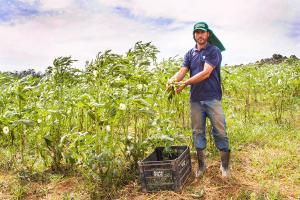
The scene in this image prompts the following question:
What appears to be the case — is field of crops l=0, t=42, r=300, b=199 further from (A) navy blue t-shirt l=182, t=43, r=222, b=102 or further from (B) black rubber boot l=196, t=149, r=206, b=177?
(A) navy blue t-shirt l=182, t=43, r=222, b=102

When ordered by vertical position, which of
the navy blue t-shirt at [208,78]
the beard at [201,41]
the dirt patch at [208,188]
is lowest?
the dirt patch at [208,188]

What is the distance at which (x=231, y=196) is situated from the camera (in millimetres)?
4637

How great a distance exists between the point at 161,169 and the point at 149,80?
1.21 metres

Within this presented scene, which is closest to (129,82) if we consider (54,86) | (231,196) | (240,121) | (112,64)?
(112,64)

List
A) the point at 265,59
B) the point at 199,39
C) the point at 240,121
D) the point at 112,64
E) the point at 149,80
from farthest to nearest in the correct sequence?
the point at 265,59, the point at 240,121, the point at 149,80, the point at 199,39, the point at 112,64

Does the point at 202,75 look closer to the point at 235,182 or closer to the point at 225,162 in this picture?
the point at 225,162

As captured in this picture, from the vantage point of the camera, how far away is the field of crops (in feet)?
14.9

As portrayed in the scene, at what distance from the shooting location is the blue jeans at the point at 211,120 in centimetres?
494

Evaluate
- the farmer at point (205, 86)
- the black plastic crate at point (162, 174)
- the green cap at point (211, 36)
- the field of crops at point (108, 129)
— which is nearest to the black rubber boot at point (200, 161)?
the farmer at point (205, 86)

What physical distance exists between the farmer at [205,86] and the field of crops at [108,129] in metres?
0.30

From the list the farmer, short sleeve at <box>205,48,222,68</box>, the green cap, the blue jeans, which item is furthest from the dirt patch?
the green cap

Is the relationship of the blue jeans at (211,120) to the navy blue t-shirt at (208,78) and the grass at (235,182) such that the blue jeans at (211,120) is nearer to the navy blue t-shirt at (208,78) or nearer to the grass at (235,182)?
the navy blue t-shirt at (208,78)

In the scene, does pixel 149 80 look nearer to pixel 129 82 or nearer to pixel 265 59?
pixel 129 82

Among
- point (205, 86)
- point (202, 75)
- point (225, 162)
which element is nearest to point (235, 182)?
point (225, 162)
